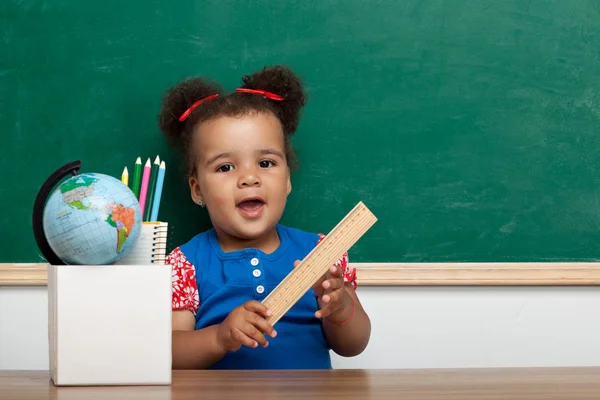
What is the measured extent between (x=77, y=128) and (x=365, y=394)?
916 mm

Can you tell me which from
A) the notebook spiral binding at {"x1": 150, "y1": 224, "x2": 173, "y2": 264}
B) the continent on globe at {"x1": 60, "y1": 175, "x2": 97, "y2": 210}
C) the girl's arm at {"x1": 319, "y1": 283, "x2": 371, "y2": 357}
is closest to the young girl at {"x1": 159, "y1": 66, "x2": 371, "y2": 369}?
the girl's arm at {"x1": 319, "y1": 283, "x2": 371, "y2": 357}

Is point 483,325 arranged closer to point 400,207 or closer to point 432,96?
point 400,207

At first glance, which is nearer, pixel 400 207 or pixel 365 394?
pixel 365 394

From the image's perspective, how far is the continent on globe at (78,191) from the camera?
918 mm

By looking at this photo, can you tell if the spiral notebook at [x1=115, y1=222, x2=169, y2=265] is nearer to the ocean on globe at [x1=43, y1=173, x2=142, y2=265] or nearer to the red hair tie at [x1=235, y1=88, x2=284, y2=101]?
the ocean on globe at [x1=43, y1=173, x2=142, y2=265]

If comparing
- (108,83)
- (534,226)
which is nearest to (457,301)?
(534,226)

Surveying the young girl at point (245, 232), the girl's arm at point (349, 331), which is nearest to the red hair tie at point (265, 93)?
the young girl at point (245, 232)

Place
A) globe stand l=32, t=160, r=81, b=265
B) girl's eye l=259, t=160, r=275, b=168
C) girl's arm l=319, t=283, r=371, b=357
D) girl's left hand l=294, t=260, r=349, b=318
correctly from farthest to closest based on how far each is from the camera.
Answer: girl's eye l=259, t=160, r=275, b=168
girl's arm l=319, t=283, r=371, b=357
girl's left hand l=294, t=260, r=349, b=318
globe stand l=32, t=160, r=81, b=265

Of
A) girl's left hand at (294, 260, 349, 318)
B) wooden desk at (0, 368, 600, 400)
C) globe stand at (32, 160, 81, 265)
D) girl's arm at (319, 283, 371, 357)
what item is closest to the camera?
wooden desk at (0, 368, 600, 400)

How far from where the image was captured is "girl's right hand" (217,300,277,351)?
103 cm

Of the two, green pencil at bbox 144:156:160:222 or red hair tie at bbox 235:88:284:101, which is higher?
red hair tie at bbox 235:88:284:101

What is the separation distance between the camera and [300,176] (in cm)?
155

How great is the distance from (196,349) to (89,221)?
0.38 m

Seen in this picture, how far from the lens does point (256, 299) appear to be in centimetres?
138
